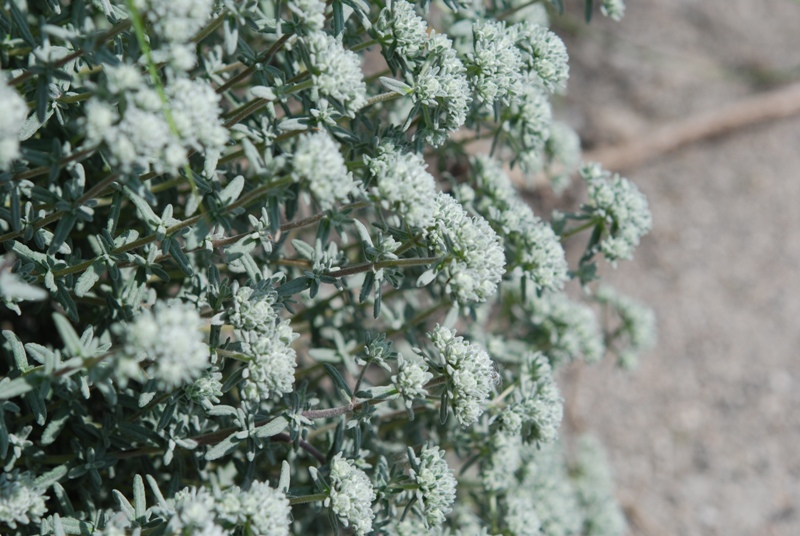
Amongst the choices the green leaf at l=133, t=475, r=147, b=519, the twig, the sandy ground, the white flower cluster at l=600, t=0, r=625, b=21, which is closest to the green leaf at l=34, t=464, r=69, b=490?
the green leaf at l=133, t=475, r=147, b=519

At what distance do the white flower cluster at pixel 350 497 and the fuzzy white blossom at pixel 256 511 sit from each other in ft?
0.64

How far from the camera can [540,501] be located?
271cm

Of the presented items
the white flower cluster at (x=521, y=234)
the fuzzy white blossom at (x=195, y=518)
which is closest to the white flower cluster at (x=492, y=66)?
the white flower cluster at (x=521, y=234)

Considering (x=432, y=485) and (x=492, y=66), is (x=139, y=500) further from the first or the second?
(x=492, y=66)

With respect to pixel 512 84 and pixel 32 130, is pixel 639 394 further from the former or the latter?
pixel 32 130

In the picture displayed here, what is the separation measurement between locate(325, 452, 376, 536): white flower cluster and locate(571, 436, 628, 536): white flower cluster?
1673 millimetres

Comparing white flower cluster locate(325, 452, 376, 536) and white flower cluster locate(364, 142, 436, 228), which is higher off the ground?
white flower cluster locate(364, 142, 436, 228)

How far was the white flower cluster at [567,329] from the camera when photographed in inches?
109

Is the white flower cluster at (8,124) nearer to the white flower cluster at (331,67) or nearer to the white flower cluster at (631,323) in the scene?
the white flower cluster at (331,67)

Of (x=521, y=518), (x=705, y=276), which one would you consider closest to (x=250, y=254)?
(x=521, y=518)

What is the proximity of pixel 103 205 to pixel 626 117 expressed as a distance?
3.58 metres

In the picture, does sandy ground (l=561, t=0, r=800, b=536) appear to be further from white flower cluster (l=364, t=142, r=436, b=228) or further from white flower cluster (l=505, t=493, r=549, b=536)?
white flower cluster (l=364, t=142, r=436, b=228)

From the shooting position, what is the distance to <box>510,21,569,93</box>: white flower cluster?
2131 millimetres

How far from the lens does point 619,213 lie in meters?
2.33
